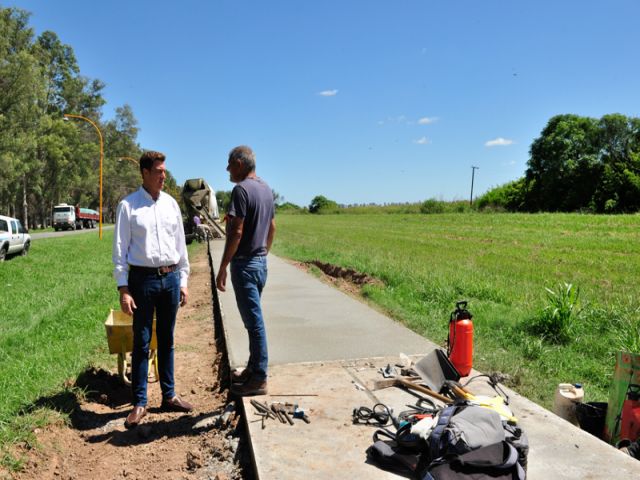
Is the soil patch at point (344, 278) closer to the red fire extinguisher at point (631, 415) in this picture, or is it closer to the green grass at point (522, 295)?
the green grass at point (522, 295)

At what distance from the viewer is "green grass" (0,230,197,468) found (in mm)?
4434

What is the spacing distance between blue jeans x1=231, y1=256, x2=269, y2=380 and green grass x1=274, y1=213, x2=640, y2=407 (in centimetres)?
205

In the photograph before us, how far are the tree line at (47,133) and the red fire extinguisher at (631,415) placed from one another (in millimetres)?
→ 36917

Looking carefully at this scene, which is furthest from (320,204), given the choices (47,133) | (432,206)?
(47,133)

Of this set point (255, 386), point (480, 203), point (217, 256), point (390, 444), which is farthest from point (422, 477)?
point (480, 203)

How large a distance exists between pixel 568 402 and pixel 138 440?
342 centimetres

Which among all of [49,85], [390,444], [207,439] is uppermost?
[49,85]

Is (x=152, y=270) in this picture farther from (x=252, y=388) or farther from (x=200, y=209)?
(x=200, y=209)

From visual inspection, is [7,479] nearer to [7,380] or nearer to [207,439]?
[207,439]

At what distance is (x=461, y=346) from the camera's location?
489 cm

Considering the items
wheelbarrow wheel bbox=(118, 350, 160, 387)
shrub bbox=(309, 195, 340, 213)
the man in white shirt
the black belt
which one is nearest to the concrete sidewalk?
wheelbarrow wheel bbox=(118, 350, 160, 387)

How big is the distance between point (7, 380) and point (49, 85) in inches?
2101

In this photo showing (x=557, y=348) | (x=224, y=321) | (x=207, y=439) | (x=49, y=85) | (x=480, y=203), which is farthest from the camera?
(x=480, y=203)

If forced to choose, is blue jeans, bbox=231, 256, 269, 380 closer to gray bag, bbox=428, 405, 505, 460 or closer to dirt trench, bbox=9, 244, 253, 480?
dirt trench, bbox=9, 244, 253, 480
